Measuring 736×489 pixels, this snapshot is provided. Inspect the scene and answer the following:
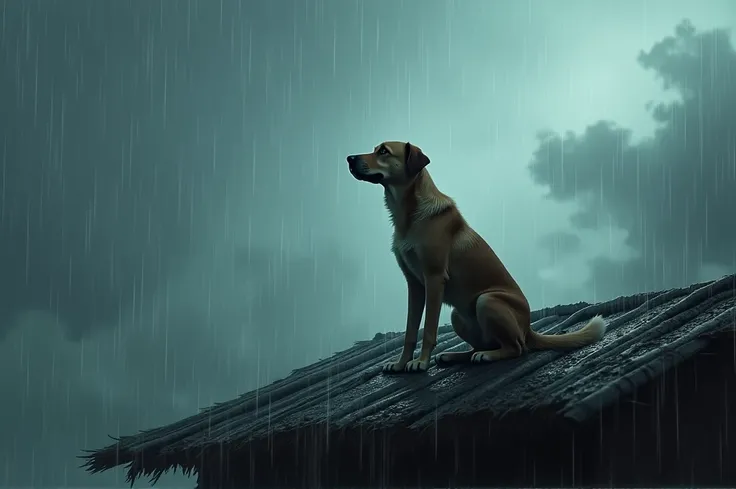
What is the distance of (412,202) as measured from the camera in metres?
7.05

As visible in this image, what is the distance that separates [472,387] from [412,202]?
179 centimetres

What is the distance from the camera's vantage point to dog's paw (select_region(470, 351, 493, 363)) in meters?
6.73

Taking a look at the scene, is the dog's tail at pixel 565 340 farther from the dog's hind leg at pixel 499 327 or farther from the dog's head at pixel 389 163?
the dog's head at pixel 389 163

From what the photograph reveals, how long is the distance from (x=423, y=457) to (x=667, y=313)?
249 centimetres

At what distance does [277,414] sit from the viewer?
8164 mm

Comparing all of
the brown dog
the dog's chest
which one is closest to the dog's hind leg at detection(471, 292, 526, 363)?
the brown dog

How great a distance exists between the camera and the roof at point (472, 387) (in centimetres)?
552

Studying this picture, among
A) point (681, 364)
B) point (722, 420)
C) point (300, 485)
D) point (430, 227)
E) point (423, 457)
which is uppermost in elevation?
point (430, 227)

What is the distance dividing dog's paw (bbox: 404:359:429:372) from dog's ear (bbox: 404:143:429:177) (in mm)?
1712

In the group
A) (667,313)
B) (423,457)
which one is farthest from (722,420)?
(423,457)

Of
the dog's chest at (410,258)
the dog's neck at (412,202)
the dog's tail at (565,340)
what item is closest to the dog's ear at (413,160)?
the dog's neck at (412,202)

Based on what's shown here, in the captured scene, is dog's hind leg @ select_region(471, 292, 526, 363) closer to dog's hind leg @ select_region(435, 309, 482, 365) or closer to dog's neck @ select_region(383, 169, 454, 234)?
dog's hind leg @ select_region(435, 309, 482, 365)

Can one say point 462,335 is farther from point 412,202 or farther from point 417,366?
point 412,202

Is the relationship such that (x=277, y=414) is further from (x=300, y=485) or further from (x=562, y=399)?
(x=562, y=399)
